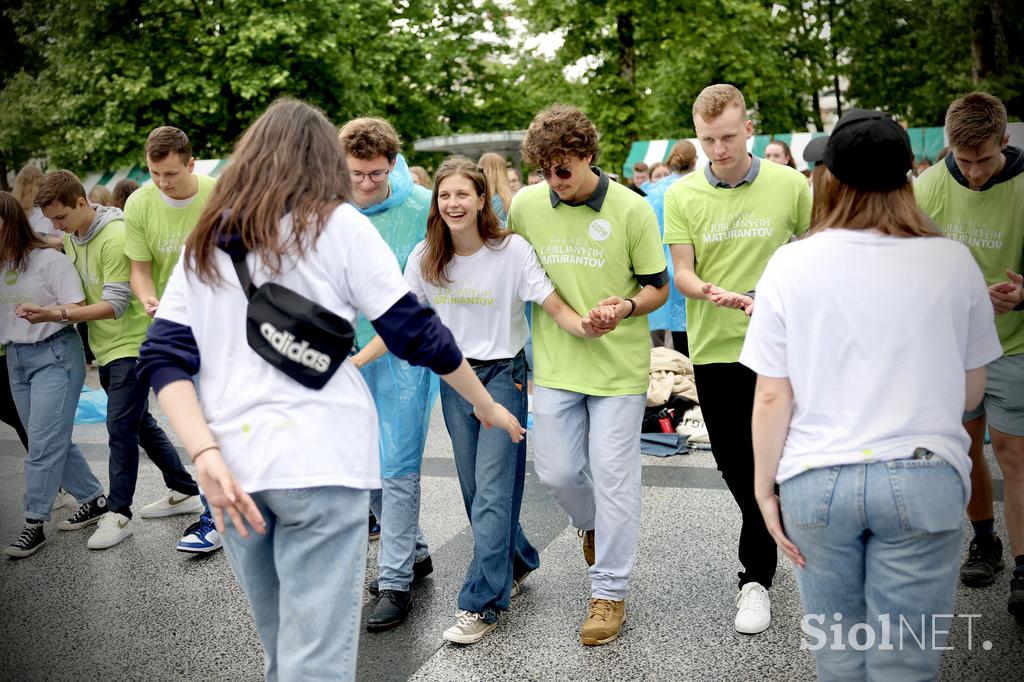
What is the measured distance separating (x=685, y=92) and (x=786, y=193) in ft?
82.1

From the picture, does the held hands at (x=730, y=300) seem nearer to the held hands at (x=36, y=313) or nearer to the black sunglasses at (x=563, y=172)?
the black sunglasses at (x=563, y=172)

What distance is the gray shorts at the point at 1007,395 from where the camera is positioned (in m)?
4.16

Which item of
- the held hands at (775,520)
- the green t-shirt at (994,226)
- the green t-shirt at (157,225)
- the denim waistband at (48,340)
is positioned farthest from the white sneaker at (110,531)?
the green t-shirt at (994,226)

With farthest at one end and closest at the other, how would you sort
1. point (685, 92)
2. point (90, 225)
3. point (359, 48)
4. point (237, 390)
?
point (685, 92)
point (359, 48)
point (90, 225)
point (237, 390)

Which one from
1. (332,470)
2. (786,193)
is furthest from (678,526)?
(332,470)

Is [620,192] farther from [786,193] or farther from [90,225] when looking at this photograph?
[90,225]

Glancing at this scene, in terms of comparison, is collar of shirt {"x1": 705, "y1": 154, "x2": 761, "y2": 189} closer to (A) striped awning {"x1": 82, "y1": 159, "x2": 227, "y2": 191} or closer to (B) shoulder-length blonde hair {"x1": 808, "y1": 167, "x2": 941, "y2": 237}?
(B) shoulder-length blonde hair {"x1": 808, "y1": 167, "x2": 941, "y2": 237}

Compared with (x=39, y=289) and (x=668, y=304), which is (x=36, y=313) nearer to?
(x=39, y=289)

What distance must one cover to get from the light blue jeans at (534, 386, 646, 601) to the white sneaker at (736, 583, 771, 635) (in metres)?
0.49

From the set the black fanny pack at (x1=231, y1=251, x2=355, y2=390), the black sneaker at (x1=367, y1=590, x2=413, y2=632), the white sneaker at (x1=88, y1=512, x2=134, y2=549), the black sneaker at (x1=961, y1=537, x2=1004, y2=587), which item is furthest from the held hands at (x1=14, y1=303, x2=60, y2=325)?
the black sneaker at (x1=961, y1=537, x2=1004, y2=587)

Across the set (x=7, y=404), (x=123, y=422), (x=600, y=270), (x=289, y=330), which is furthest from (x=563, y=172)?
(x=7, y=404)

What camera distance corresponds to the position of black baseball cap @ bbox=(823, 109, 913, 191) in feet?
7.85

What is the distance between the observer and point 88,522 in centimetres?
616

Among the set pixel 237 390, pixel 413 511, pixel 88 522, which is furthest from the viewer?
pixel 88 522
